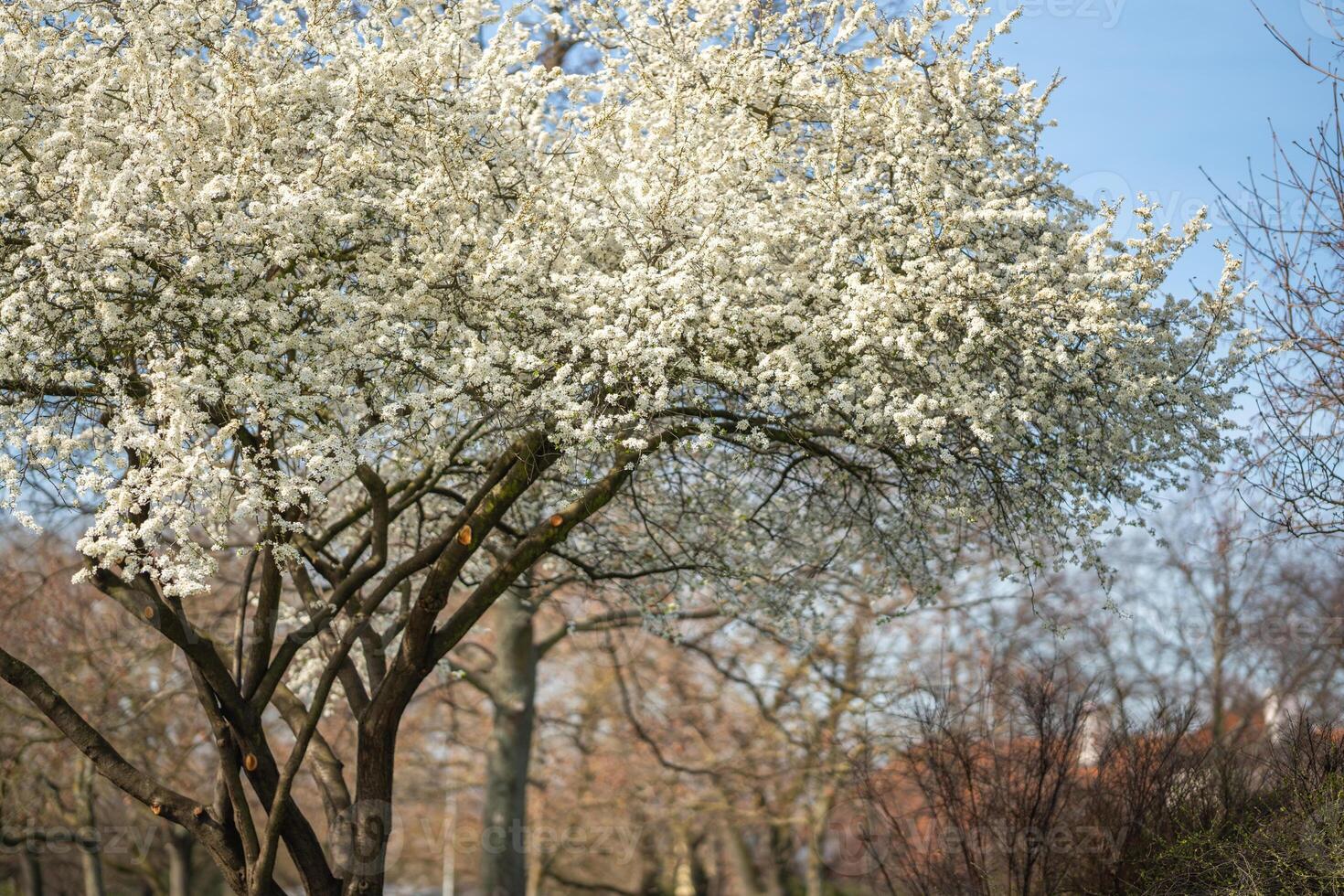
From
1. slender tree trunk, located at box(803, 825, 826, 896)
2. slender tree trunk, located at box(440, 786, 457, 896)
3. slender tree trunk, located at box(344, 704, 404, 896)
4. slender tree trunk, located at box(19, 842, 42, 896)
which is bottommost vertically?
Result: slender tree trunk, located at box(344, 704, 404, 896)

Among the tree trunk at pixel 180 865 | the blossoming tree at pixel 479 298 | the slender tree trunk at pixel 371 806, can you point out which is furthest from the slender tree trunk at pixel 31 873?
the blossoming tree at pixel 479 298

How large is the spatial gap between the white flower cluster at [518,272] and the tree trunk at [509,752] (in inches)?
262

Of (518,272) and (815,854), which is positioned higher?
(518,272)

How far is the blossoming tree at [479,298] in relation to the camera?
694 centimetres

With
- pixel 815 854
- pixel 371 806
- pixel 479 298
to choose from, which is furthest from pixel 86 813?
pixel 479 298

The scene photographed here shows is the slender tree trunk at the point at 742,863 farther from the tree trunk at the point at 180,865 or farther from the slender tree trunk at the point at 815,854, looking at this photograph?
the tree trunk at the point at 180,865

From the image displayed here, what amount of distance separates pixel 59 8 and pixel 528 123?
9.69 ft

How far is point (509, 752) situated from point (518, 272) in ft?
28.2

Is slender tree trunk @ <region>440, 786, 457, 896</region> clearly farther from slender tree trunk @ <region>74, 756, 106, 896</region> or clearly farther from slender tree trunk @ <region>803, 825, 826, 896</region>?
slender tree trunk @ <region>803, 825, 826, 896</region>

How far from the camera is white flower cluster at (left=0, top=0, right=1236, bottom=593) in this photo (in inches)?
272

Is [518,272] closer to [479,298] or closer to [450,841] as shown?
[479,298]

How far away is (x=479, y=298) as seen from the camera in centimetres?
755

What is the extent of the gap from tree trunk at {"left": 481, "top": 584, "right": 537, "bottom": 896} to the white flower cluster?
6.65m

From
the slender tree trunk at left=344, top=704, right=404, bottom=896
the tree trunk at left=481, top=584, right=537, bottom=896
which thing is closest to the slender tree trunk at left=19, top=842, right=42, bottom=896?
the tree trunk at left=481, top=584, right=537, bottom=896
